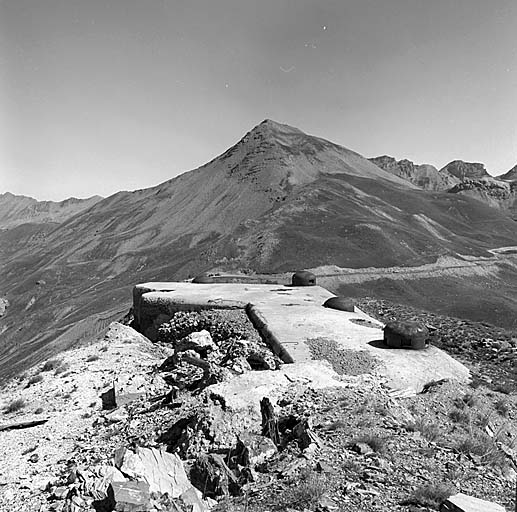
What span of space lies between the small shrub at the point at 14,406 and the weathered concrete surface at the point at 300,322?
36.5 feet

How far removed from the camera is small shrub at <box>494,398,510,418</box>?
1505 centimetres

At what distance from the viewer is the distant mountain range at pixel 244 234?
202 feet

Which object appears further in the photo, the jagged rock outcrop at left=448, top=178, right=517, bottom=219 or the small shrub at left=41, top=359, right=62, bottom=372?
the jagged rock outcrop at left=448, top=178, right=517, bottom=219

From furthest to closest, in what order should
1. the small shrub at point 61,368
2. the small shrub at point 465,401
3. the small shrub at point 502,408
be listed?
the small shrub at point 61,368
the small shrub at point 502,408
the small shrub at point 465,401

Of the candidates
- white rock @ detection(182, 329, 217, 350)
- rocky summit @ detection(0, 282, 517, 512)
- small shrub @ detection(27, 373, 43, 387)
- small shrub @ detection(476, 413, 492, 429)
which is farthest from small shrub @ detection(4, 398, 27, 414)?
small shrub @ detection(476, 413, 492, 429)

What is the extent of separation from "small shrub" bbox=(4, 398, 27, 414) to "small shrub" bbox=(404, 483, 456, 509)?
1554 centimetres

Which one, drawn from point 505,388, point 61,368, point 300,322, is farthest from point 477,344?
point 61,368

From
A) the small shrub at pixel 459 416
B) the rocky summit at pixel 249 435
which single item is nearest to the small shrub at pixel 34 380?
the rocky summit at pixel 249 435

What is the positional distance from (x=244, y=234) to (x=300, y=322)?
51.9 m

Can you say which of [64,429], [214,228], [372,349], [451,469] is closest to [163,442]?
[64,429]

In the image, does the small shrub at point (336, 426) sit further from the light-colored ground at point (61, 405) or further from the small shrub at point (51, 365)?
the small shrub at point (51, 365)

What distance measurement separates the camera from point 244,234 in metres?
75.2

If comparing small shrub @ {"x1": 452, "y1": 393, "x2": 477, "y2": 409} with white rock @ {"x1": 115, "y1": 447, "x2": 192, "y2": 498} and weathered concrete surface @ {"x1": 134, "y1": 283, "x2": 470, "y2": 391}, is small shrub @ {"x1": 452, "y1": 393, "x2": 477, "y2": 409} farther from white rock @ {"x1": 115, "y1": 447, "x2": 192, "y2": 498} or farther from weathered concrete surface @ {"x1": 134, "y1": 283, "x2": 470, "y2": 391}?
white rock @ {"x1": 115, "y1": 447, "x2": 192, "y2": 498}

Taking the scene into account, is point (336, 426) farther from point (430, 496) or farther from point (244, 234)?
point (244, 234)
